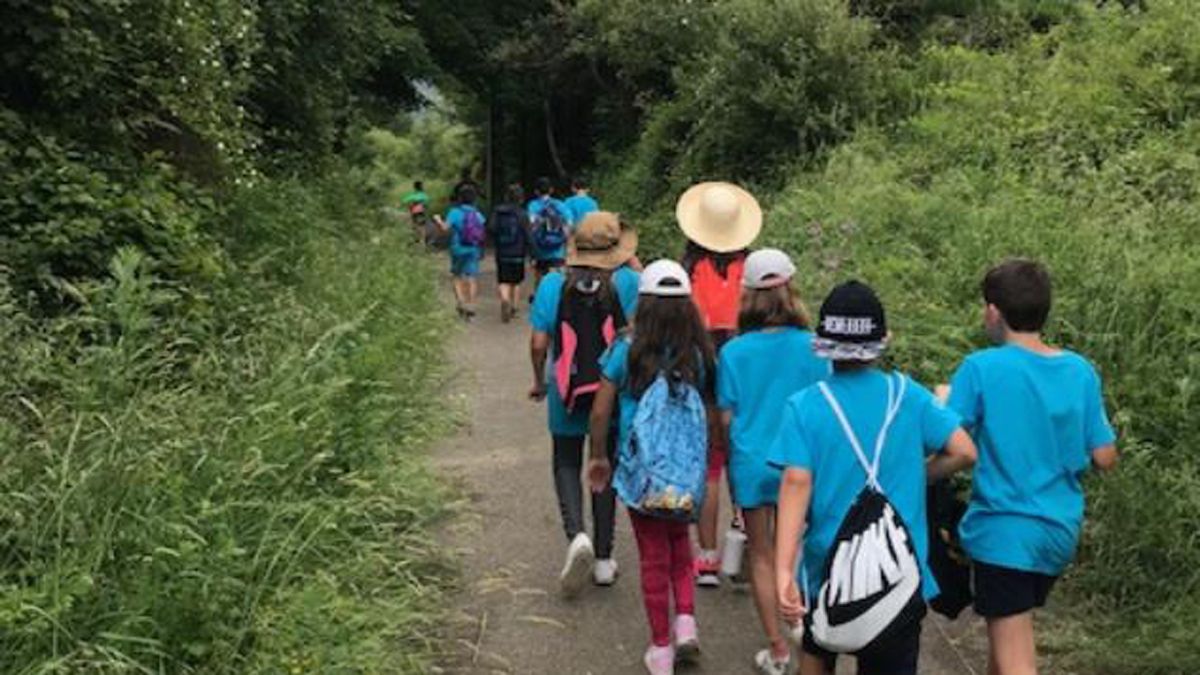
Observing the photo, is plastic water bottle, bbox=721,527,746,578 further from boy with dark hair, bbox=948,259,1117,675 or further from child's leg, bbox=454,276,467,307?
child's leg, bbox=454,276,467,307

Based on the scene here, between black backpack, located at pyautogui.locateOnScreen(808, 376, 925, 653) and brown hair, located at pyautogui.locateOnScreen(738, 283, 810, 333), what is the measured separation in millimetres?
1205

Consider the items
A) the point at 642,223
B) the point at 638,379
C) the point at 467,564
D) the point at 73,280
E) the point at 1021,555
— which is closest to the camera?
the point at 1021,555

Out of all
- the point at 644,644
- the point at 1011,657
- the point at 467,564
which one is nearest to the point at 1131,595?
the point at 1011,657

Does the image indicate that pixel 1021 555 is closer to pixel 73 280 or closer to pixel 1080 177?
pixel 73 280

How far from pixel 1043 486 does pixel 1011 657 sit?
1.89 feet

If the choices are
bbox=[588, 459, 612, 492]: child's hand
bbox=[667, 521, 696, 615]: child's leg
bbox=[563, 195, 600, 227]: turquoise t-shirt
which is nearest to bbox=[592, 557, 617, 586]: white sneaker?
bbox=[588, 459, 612, 492]: child's hand

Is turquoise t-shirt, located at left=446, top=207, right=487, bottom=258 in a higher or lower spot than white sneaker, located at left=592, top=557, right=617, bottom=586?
higher

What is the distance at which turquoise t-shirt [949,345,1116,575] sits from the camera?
350 cm

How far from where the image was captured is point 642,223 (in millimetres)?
17188

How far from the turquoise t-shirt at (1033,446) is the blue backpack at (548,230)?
34.8ft

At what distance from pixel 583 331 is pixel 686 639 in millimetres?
1580

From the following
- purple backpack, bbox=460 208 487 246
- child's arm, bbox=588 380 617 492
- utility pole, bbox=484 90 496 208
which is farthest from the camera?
utility pole, bbox=484 90 496 208

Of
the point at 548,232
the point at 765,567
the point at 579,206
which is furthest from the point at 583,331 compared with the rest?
the point at 548,232

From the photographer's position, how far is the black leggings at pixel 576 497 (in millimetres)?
5293
